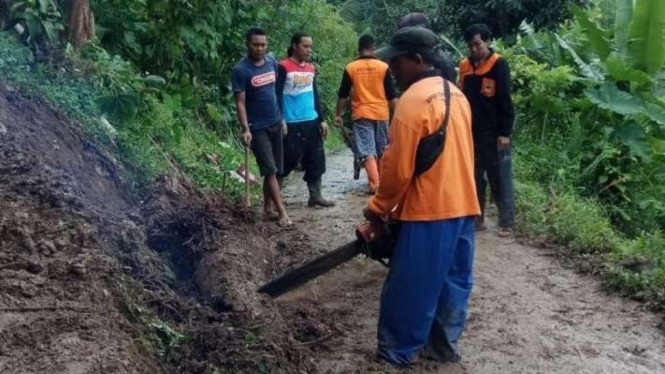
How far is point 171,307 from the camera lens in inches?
191

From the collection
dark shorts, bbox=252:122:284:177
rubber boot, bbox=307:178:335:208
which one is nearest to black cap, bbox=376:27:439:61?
dark shorts, bbox=252:122:284:177

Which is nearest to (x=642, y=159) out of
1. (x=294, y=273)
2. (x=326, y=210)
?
(x=326, y=210)

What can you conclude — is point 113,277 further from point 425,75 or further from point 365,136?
point 365,136

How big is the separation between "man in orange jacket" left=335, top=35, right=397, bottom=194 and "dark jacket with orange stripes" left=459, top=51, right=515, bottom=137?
4.67 feet

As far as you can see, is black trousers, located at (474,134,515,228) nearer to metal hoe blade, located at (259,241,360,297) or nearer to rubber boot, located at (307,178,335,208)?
rubber boot, located at (307,178,335,208)

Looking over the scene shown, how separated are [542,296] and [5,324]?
4.16 meters

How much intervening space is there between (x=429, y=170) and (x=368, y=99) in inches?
180

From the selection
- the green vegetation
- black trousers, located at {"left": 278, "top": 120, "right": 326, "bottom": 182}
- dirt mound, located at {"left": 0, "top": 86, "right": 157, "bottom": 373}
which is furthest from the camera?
the green vegetation

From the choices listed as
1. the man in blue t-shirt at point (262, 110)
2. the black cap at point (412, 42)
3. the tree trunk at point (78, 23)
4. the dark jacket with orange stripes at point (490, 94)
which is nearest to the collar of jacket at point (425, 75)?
the black cap at point (412, 42)

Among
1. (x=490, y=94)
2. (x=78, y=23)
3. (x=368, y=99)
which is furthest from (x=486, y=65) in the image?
(x=78, y=23)

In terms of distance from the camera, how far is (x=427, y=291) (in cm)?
484

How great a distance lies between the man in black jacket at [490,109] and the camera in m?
7.71

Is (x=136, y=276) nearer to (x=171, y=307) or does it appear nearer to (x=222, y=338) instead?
(x=171, y=307)

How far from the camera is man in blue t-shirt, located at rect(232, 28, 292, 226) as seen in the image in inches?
316
